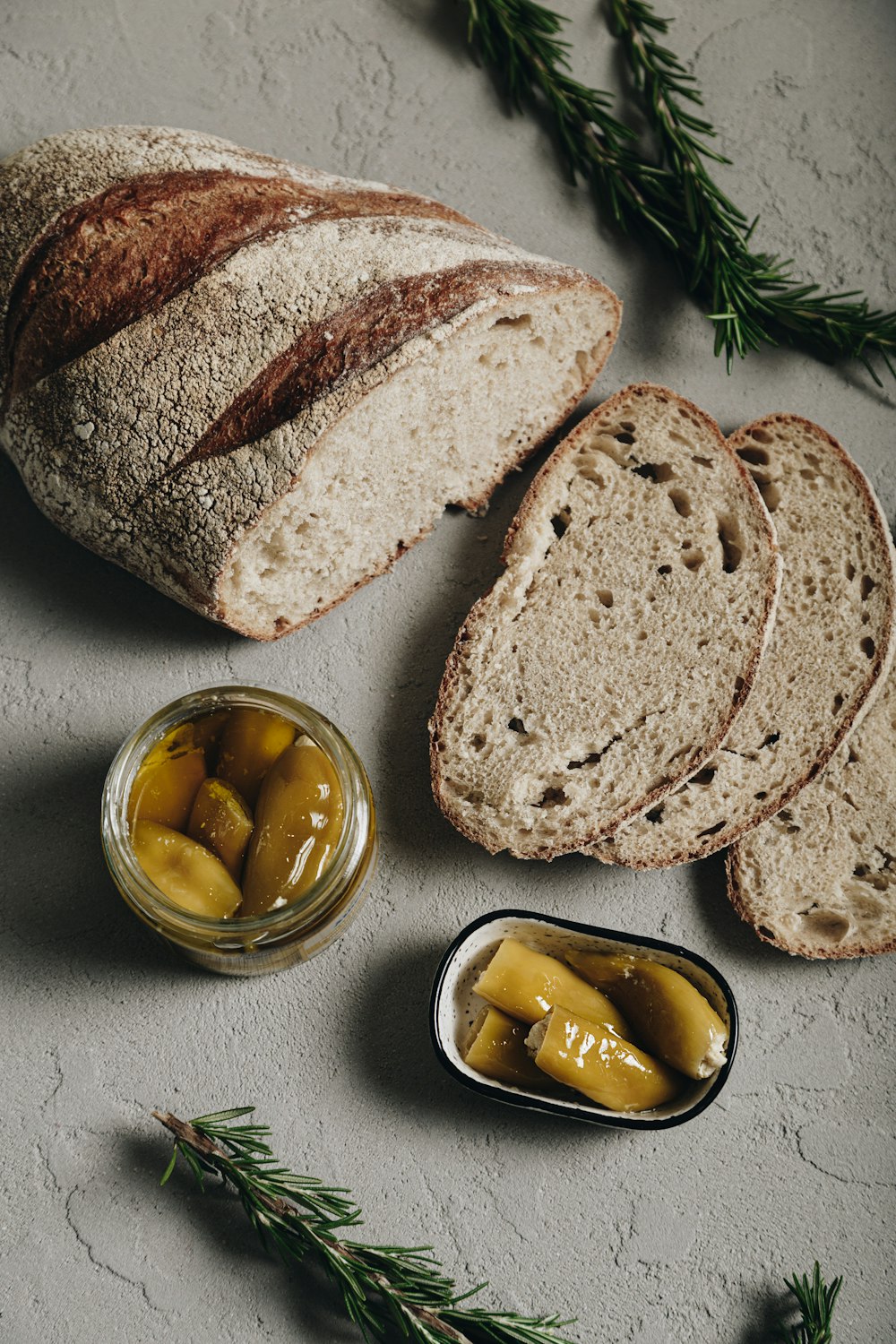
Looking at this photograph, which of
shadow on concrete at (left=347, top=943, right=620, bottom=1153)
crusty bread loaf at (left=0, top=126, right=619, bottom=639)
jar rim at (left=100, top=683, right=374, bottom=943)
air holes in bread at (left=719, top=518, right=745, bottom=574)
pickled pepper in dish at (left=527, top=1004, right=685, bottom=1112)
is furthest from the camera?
air holes in bread at (left=719, top=518, right=745, bottom=574)

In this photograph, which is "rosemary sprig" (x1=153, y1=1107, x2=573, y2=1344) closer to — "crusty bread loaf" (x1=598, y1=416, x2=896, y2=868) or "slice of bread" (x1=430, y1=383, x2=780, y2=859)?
"slice of bread" (x1=430, y1=383, x2=780, y2=859)

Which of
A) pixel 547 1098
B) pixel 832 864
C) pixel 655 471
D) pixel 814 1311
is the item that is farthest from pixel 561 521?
pixel 814 1311

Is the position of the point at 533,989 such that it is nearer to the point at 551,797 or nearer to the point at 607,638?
the point at 551,797

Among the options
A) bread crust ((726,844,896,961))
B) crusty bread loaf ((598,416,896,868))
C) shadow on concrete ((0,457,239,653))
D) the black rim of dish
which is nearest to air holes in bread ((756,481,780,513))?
crusty bread loaf ((598,416,896,868))

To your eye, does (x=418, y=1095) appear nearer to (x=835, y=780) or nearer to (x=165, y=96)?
(x=835, y=780)

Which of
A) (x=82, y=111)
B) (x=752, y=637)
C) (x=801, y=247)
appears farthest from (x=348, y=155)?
(x=752, y=637)

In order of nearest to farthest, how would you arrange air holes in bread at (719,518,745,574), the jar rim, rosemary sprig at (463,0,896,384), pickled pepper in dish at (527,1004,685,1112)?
the jar rim → pickled pepper in dish at (527,1004,685,1112) → air holes in bread at (719,518,745,574) → rosemary sprig at (463,0,896,384)

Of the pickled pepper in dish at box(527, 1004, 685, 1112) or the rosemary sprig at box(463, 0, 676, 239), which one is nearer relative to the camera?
the pickled pepper in dish at box(527, 1004, 685, 1112)

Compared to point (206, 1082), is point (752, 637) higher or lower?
higher
